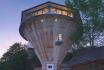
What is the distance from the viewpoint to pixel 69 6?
3934 cm

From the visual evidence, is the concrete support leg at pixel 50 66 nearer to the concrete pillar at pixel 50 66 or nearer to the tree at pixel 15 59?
the concrete pillar at pixel 50 66

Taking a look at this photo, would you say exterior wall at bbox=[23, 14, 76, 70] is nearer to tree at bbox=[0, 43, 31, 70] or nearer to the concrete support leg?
the concrete support leg

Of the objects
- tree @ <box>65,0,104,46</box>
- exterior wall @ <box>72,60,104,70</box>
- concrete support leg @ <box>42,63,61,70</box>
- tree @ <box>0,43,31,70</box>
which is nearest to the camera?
exterior wall @ <box>72,60,104,70</box>

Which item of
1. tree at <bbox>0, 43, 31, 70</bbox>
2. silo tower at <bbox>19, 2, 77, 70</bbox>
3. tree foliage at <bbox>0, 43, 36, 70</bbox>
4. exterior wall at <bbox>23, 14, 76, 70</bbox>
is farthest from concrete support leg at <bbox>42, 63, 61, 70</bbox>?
tree at <bbox>0, 43, 31, 70</bbox>

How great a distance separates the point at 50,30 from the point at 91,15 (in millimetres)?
8450

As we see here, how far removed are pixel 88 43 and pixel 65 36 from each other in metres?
5.64

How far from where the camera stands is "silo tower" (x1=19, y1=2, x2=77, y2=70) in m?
41.5

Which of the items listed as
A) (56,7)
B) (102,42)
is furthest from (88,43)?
(56,7)

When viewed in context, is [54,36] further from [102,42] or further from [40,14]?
[102,42]

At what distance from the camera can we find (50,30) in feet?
137

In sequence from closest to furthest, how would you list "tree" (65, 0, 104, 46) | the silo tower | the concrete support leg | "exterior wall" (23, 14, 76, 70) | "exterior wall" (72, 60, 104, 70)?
"exterior wall" (72, 60, 104, 70), "tree" (65, 0, 104, 46), the silo tower, "exterior wall" (23, 14, 76, 70), the concrete support leg

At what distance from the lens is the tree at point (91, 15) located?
120 ft

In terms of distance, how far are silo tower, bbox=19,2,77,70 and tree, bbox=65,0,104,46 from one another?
278 cm

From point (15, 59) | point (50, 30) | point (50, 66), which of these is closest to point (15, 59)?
point (15, 59)
